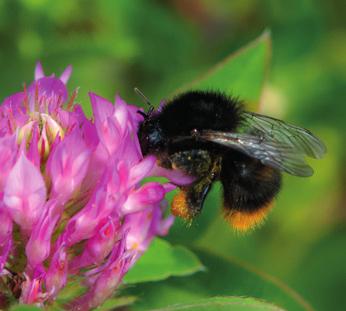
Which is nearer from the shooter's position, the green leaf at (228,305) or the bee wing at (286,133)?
the green leaf at (228,305)

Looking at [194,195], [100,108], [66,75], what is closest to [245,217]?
[194,195]

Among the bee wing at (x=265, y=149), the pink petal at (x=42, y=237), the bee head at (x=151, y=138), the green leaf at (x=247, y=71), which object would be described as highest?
the green leaf at (x=247, y=71)

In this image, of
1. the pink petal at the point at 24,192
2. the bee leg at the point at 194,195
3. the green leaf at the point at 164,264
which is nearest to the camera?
the pink petal at the point at 24,192

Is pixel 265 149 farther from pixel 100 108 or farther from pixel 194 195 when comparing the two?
pixel 100 108

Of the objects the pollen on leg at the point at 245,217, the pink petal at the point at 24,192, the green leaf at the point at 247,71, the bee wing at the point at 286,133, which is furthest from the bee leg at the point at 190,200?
the green leaf at the point at 247,71

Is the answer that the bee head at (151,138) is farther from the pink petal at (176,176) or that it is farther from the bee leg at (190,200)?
the bee leg at (190,200)

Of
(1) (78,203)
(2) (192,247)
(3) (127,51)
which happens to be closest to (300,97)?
(3) (127,51)
